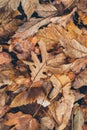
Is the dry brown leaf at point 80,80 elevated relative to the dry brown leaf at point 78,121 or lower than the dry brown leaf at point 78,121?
elevated

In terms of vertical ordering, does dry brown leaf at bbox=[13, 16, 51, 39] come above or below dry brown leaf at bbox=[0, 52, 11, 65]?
above

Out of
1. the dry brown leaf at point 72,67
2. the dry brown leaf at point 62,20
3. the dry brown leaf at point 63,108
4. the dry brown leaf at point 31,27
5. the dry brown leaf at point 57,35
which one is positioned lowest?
the dry brown leaf at point 63,108

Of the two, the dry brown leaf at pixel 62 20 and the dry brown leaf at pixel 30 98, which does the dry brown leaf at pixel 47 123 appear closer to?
the dry brown leaf at pixel 30 98

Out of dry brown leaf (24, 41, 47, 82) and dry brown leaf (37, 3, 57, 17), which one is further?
dry brown leaf (37, 3, 57, 17)

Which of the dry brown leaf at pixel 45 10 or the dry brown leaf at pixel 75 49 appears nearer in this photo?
the dry brown leaf at pixel 75 49

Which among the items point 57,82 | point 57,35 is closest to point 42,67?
point 57,82

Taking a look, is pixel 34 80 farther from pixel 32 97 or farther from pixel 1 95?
pixel 1 95

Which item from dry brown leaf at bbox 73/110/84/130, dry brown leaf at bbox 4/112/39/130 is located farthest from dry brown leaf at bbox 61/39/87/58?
dry brown leaf at bbox 4/112/39/130

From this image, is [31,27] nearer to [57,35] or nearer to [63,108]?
[57,35]

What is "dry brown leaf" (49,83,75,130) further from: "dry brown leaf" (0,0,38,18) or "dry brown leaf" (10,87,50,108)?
"dry brown leaf" (0,0,38,18)

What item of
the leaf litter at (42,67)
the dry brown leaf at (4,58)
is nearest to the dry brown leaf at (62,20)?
the leaf litter at (42,67)
